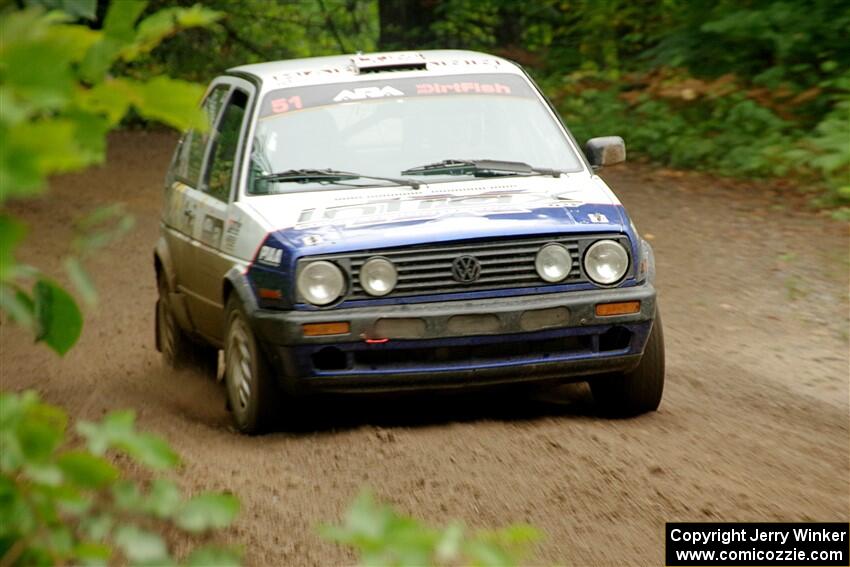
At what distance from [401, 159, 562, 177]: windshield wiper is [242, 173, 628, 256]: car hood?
0.36ft

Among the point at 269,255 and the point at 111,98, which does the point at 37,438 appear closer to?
the point at 111,98

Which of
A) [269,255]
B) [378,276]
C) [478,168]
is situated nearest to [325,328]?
[378,276]

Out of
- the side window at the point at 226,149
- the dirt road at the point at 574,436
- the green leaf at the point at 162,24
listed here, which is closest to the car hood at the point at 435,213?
the side window at the point at 226,149

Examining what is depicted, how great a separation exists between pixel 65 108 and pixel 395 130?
227 inches

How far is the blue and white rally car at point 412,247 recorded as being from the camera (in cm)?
629

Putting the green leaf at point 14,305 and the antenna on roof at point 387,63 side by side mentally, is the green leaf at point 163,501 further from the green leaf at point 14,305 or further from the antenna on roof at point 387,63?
the antenna on roof at point 387,63

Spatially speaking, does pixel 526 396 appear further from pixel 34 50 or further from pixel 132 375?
pixel 34 50

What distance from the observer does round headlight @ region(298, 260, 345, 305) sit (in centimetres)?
625

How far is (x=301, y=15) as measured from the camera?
86.4ft

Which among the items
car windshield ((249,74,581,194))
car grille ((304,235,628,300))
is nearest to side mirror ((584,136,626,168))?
car windshield ((249,74,581,194))

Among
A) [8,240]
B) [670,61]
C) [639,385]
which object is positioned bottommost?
[670,61]

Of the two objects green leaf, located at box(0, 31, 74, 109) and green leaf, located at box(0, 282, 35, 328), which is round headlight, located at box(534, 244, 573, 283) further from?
green leaf, located at box(0, 31, 74, 109)

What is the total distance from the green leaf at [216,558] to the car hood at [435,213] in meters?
4.53

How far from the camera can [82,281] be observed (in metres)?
1.75
